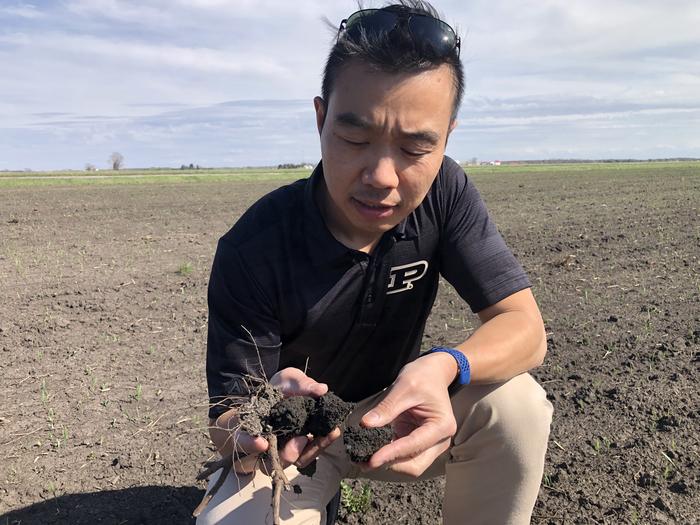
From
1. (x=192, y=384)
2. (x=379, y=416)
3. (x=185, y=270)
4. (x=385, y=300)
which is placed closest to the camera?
(x=379, y=416)

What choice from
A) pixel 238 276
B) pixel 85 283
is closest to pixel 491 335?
pixel 238 276

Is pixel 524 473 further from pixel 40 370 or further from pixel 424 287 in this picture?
pixel 40 370

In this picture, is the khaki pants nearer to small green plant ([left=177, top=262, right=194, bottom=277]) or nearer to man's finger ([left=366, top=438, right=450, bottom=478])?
man's finger ([left=366, top=438, right=450, bottom=478])

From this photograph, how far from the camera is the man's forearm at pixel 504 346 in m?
2.24

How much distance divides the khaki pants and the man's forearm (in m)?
0.10

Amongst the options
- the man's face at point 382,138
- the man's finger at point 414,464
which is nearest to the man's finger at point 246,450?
the man's finger at point 414,464

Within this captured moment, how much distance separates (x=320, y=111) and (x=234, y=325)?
86 centimetres

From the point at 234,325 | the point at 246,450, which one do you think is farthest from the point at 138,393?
the point at 246,450

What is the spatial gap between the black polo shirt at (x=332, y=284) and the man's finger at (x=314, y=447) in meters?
0.32

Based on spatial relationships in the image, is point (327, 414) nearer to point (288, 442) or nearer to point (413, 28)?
point (288, 442)

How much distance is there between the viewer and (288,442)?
6.69ft

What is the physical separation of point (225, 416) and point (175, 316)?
3819mm

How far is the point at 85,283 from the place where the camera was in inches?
272

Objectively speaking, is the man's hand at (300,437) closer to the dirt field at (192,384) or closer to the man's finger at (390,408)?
the man's finger at (390,408)
